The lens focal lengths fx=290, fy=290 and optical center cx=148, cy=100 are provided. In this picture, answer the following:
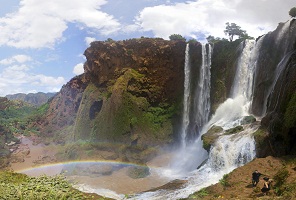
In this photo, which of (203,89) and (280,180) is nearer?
(280,180)

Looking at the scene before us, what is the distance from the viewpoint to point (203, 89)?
39219 millimetres

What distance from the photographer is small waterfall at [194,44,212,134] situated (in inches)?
1510

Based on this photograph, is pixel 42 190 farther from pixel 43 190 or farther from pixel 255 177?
pixel 255 177

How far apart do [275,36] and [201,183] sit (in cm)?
1767

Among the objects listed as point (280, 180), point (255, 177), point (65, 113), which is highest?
point (65, 113)

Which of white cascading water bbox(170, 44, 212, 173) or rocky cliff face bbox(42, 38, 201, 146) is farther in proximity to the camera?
rocky cliff face bbox(42, 38, 201, 146)

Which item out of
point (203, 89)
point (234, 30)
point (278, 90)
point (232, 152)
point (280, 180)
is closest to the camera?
point (280, 180)

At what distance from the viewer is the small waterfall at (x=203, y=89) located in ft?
126

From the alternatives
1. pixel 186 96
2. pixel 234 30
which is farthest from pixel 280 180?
A: pixel 234 30

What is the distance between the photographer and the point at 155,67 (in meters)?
42.1

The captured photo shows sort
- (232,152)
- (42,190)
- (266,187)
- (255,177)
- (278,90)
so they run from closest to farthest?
(42,190), (266,187), (255,177), (232,152), (278,90)

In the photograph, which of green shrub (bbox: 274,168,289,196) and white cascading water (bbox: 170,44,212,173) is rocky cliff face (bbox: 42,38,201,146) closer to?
white cascading water (bbox: 170,44,212,173)

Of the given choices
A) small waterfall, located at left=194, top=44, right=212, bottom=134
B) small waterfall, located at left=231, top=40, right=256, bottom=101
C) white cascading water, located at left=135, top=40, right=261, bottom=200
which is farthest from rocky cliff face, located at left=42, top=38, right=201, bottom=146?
white cascading water, located at left=135, top=40, right=261, bottom=200

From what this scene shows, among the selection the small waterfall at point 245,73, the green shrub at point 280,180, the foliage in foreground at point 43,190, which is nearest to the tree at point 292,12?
the small waterfall at point 245,73
